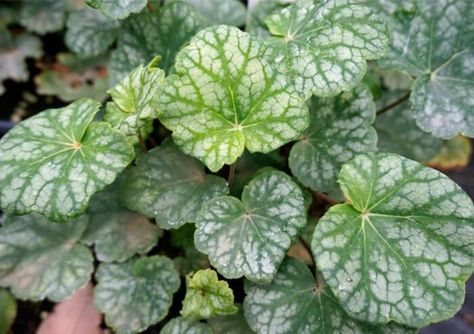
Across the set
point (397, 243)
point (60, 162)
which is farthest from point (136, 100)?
point (397, 243)

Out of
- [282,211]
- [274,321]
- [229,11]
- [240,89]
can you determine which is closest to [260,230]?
[282,211]

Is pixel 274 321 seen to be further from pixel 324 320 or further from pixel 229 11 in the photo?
pixel 229 11

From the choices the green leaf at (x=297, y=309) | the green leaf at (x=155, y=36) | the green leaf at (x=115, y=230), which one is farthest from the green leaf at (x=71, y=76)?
the green leaf at (x=297, y=309)

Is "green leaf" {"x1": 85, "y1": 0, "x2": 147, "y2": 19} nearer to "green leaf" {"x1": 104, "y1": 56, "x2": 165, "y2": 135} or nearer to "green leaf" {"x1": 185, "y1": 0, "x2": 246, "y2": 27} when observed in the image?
"green leaf" {"x1": 104, "y1": 56, "x2": 165, "y2": 135}

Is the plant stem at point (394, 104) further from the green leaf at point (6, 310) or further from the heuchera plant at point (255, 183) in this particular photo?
the green leaf at point (6, 310)

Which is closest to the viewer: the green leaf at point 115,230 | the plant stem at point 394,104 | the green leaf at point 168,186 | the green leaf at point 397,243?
the green leaf at point 397,243

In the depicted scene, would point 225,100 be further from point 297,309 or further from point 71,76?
point 71,76
